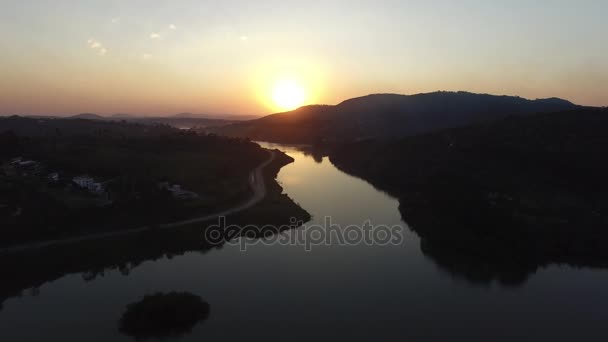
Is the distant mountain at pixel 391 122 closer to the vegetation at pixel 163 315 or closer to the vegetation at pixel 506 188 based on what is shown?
the vegetation at pixel 506 188

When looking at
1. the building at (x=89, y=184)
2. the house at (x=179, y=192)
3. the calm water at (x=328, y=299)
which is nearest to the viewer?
the calm water at (x=328, y=299)

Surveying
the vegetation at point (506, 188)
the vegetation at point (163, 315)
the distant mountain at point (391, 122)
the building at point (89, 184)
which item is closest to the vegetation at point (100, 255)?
the vegetation at point (163, 315)

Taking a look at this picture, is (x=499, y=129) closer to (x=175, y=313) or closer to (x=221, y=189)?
(x=221, y=189)

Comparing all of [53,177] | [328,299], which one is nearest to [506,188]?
[328,299]

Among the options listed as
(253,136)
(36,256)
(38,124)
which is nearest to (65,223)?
(36,256)

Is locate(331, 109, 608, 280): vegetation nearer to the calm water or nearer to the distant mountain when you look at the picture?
the calm water
